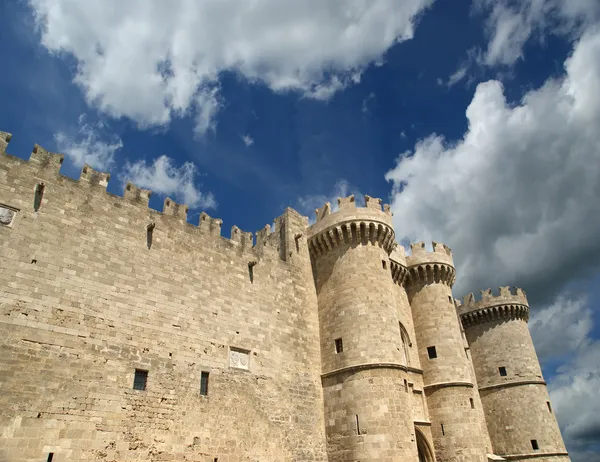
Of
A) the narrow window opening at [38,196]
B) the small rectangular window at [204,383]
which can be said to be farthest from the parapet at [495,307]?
the narrow window opening at [38,196]

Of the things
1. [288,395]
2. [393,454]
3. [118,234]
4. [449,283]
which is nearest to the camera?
[118,234]

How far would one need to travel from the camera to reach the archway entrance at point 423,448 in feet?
58.7

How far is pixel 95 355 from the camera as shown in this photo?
11.3 meters

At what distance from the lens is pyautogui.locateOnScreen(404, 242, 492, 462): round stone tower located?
17.9 m

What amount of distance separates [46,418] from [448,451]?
→ 46.6ft

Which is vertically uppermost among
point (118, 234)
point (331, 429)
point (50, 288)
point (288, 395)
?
point (118, 234)

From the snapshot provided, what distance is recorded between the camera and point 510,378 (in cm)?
2561

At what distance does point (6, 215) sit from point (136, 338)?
14.3 feet

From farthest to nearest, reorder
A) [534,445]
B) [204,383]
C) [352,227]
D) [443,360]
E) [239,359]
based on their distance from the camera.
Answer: [534,445], [443,360], [352,227], [239,359], [204,383]

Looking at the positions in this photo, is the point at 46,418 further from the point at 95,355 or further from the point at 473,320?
the point at 473,320

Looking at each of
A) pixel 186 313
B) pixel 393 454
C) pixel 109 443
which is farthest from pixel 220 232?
pixel 393 454

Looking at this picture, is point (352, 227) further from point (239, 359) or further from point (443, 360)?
point (443, 360)

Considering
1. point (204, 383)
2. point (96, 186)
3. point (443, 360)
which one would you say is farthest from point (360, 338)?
point (96, 186)

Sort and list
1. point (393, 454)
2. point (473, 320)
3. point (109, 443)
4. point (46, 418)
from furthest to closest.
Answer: point (473, 320)
point (393, 454)
point (109, 443)
point (46, 418)
